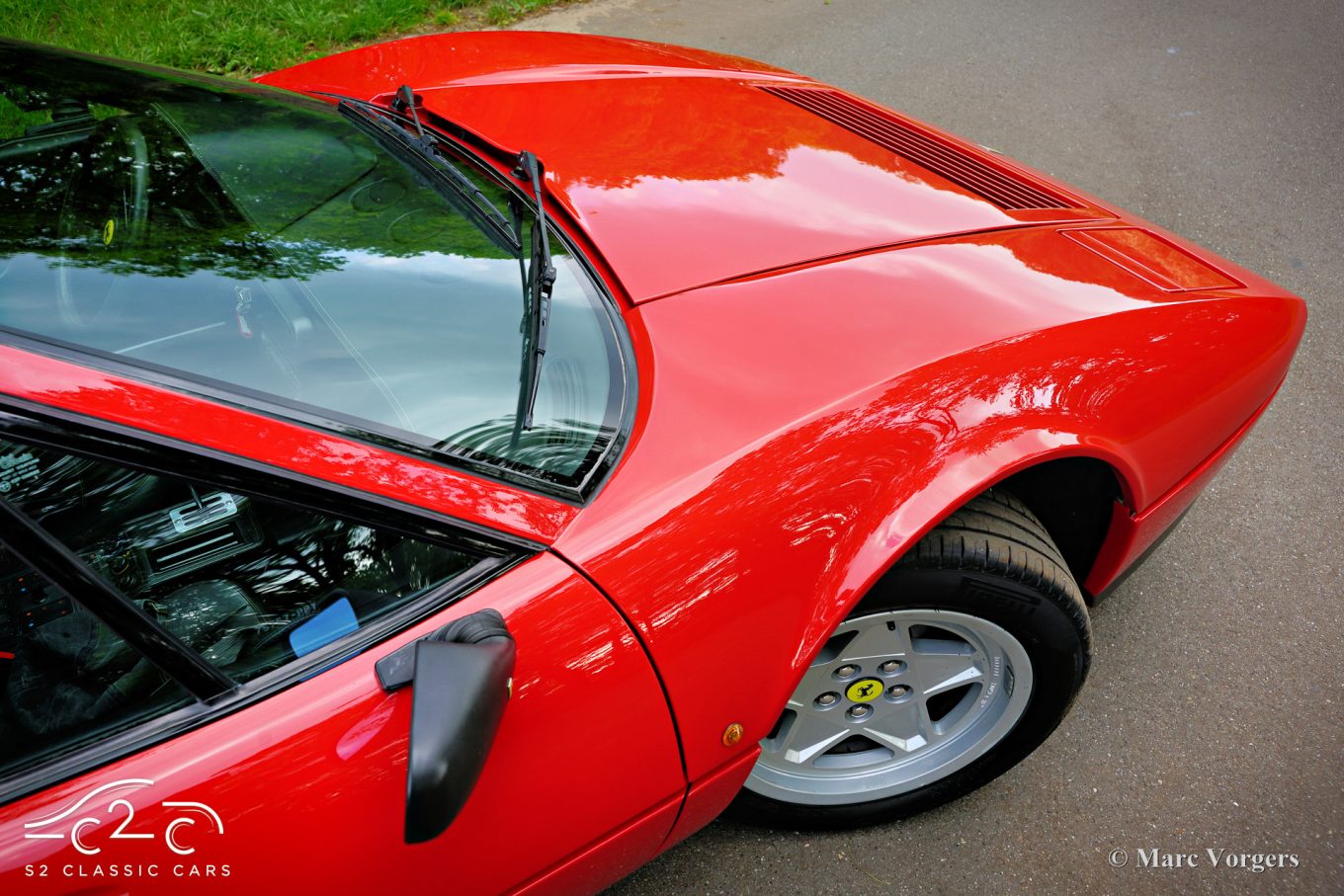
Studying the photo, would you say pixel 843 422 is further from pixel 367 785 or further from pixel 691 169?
pixel 367 785

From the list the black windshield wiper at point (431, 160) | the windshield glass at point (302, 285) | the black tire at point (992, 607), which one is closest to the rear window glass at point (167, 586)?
the windshield glass at point (302, 285)

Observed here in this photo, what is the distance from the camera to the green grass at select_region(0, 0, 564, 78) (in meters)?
4.20

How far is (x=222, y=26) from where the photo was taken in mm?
4426

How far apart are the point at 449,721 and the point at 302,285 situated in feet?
2.49

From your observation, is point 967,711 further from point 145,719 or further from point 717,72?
point 717,72

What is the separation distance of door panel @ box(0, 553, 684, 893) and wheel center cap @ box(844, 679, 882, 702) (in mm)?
549

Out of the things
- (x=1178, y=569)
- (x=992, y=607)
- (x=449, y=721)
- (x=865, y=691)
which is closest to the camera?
(x=449, y=721)

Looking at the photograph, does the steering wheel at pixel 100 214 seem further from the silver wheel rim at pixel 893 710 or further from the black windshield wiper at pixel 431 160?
the silver wheel rim at pixel 893 710

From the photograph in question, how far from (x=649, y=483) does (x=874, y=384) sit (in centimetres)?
43

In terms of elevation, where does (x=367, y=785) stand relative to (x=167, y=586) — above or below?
below

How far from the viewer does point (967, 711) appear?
1827mm

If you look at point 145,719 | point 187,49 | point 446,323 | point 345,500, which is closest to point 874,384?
point 446,323

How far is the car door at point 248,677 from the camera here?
1.00m

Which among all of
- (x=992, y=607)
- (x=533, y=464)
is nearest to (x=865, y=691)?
(x=992, y=607)
